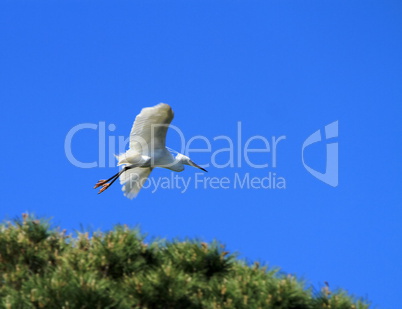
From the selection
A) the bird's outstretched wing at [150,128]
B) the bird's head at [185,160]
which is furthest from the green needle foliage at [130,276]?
the bird's head at [185,160]

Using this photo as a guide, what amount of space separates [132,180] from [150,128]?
1.73m

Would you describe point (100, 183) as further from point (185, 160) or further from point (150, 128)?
point (150, 128)

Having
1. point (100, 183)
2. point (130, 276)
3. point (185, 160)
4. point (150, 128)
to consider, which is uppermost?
point (185, 160)

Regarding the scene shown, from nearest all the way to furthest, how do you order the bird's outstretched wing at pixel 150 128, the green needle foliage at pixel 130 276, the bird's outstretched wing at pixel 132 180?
1. the green needle foliage at pixel 130 276
2. the bird's outstretched wing at pixel 150 128
3. the bird's outstretched wing at pixel 132 180

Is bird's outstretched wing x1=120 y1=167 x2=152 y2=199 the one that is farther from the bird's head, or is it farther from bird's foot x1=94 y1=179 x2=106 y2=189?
the bird's head

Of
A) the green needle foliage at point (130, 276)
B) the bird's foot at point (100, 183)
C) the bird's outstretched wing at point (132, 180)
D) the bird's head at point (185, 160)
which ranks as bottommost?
the green needle foliage at point (130, 276)

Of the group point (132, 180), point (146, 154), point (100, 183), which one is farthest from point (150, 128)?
point (100, 183)

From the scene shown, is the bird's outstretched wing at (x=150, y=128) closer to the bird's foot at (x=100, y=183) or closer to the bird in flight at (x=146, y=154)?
the bird in flight at (x=146, y=154)

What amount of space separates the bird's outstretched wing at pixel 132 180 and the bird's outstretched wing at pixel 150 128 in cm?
75

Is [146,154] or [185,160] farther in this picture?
[185,160]

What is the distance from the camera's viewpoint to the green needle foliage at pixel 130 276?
7020mm

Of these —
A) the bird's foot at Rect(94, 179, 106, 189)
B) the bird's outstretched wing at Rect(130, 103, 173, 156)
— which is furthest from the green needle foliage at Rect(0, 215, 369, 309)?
the bird's foot at Rect(94, 179, 106, 189)

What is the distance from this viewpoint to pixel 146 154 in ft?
41.2

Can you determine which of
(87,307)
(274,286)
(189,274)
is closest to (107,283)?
(87,307)
